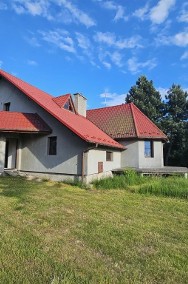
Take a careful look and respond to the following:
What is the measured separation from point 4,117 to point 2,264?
12.5m

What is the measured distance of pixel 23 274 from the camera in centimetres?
371

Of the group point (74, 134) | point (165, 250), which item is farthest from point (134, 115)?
point (165, 250)

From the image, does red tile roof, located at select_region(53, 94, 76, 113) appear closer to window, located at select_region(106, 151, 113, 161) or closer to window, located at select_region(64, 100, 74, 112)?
window, located at select_region(64, 100, 74, 112)

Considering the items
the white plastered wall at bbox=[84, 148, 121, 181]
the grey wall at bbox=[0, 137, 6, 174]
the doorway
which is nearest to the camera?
the white plastered wall at bbox=[84, 148, 121, 181]

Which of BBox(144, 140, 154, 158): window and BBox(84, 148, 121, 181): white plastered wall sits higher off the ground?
BBox(144, 140, 154, 158): window

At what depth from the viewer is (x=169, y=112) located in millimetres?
39625

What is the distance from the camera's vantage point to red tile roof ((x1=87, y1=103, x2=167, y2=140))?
19623mm

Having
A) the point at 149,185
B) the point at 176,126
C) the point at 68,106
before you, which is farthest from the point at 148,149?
the point at 176,126

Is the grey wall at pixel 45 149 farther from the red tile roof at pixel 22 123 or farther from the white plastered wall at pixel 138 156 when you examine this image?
the white plastered wall at pixel 138 156

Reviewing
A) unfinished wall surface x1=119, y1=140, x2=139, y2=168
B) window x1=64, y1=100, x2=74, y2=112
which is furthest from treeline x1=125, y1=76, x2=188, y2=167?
window x1=64, y1=100, x2=74, y2=112

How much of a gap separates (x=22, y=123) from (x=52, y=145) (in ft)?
7.22

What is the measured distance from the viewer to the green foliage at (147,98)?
3794 centimetres

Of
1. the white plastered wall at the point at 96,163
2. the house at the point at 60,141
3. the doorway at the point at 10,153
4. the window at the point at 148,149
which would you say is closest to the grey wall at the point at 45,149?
the house at the point at 60,141

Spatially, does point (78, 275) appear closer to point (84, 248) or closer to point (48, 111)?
point (84, 248)
